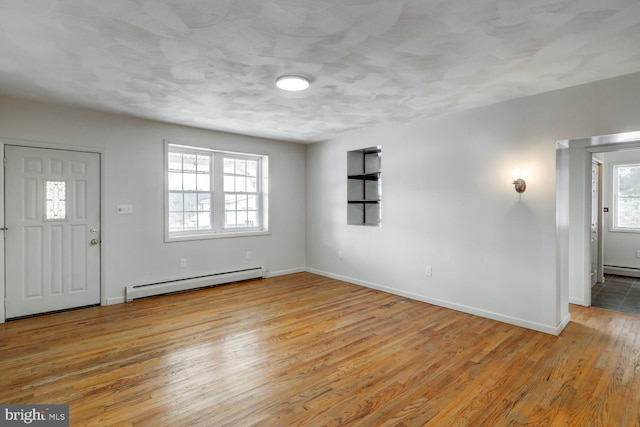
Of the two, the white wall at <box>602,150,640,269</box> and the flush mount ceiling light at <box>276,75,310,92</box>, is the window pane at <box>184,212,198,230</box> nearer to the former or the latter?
the flush mount ceiling light at <box>276,75,310,92</box>

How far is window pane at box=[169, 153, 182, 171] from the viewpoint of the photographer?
4.96 meters

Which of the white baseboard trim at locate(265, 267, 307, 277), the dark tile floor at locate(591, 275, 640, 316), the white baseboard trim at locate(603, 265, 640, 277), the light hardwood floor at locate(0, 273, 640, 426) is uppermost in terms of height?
the white baseboard trim at locate(603, 265, 640, 277)

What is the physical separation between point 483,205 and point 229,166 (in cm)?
399

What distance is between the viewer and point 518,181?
11.5ft

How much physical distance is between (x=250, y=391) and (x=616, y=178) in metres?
7.39

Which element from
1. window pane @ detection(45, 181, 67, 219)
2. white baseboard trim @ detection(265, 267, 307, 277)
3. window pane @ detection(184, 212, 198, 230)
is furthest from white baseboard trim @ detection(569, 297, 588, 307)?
window pane @ detection(45, 181, 67, 219)

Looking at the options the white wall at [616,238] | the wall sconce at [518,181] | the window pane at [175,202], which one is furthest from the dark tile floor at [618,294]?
the window pane at [175,202]

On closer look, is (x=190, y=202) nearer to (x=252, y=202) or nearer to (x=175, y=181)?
(x=175, y=181)

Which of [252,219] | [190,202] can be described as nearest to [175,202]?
[190,202]

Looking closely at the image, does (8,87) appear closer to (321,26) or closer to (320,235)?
(321,26)

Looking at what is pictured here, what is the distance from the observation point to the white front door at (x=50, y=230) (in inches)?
146

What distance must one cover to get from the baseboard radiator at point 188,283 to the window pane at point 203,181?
1421 mm

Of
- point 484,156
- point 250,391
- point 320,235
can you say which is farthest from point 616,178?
point 250,391

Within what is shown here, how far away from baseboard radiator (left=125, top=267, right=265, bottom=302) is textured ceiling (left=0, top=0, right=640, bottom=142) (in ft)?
8.02
